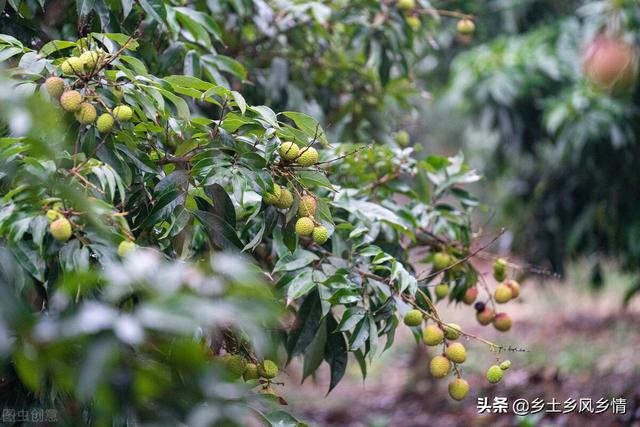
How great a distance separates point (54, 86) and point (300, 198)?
379mm

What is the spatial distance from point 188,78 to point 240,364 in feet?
1.42

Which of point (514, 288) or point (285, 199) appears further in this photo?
point (514, 288)

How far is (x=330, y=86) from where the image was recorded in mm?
2342

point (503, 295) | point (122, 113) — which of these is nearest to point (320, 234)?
point (122, 113)

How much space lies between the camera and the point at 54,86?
1.00 meters

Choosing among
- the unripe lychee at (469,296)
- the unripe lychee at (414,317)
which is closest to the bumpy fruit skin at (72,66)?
the unripe lychee at (414,317)

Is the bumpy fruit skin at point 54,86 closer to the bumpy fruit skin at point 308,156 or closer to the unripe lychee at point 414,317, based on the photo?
the bumpy fruit skin at point 308,156

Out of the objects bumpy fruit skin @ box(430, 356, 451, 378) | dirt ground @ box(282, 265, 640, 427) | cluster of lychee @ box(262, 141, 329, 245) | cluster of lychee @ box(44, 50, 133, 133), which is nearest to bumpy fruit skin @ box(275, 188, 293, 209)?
cluster of lychee @ box(262, 141, 329, 245)

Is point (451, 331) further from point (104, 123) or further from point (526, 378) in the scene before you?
point (526, 378)

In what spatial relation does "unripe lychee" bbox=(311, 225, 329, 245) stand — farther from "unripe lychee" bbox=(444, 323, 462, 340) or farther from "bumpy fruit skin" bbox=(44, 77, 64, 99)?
"bumpy fruit skin" bbox=(44, 77, 64, 99)

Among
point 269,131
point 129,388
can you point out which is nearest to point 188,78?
point 269,131

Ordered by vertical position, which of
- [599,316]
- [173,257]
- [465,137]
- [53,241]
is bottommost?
[599,316]

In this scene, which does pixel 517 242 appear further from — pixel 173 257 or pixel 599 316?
pixel 173 257

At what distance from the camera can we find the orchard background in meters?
0.65
